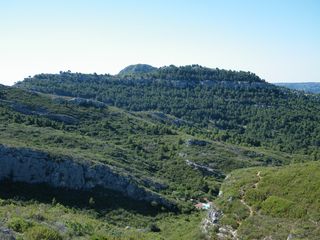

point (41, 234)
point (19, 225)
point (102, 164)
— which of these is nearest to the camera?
point (41, 234)

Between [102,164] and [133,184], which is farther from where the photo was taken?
[102,164]

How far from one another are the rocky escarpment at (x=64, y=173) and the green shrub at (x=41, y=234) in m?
39.2

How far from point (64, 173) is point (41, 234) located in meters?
42.5

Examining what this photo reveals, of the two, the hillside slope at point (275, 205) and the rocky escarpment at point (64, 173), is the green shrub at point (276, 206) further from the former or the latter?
the rocky escarpment at point (64, 173)

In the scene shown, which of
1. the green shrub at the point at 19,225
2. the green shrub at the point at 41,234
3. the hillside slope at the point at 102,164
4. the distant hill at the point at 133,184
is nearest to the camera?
the green shrub at the point at 41,234

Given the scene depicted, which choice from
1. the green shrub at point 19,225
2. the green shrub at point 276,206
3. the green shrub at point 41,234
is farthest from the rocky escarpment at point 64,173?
the green shrub at point 41,234

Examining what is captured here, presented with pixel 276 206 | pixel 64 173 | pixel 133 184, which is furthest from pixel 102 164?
pixel 276 206

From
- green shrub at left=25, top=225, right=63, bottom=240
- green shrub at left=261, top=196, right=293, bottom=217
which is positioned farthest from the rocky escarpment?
green shrub at left=25, top=225, right=63, bottom=240

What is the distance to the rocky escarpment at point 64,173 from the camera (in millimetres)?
65688

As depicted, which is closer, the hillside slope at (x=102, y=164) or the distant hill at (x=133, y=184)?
the distant hill at (x=133, y=184)

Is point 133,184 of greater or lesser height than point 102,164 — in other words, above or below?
below

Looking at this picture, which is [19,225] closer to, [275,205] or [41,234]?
[41,234]

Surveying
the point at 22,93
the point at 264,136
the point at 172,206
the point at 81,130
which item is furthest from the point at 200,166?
the point at 264,136

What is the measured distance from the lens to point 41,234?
27.1 metres
